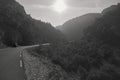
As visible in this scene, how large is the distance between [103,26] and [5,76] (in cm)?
6215

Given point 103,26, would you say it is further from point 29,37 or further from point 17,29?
point 17,29

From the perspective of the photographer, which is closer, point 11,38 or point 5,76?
point 5,76

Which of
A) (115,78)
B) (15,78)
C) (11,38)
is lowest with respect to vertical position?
(115,78)

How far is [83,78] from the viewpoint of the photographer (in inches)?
594

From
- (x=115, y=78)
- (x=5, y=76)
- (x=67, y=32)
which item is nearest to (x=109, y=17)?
(x=115, y=78)

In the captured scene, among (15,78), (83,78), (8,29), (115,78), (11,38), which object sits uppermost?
(8,29)

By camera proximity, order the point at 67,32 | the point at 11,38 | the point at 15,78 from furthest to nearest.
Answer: the point at 67,32 < the point at 11,38 < the point at 15,78

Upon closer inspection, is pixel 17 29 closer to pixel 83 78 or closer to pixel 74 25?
pixel 83 78

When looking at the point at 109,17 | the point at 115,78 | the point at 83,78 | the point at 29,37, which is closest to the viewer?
the point at 83,78

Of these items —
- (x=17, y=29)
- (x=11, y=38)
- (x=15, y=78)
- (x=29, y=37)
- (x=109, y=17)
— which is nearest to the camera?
(x=15, y=78)

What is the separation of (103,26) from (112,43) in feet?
50.6

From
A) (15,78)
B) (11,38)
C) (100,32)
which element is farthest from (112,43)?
(15,78)

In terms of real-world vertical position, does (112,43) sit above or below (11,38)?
below

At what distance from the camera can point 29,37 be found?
2185 inches
